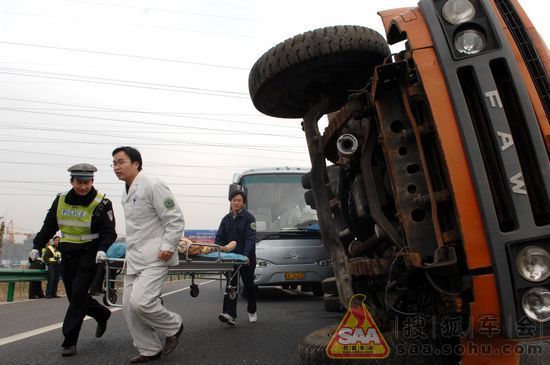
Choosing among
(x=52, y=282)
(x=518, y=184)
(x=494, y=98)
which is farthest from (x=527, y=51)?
(x=52, y=282)

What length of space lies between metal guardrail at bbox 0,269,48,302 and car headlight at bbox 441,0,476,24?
10.4 m

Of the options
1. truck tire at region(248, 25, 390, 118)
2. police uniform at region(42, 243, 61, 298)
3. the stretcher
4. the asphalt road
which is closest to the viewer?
truck tire at region(248, 25, 390, 118)

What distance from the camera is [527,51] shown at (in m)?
2.35

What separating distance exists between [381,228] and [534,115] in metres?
1.00

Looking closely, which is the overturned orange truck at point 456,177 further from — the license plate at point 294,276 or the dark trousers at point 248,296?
the license plate at point 294,276

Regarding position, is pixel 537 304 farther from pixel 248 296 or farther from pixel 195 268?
pixel 248 296

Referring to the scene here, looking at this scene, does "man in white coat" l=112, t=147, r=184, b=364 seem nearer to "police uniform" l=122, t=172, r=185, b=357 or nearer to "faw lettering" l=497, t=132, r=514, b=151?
"police uniform" l=122, t=172, r=185, b=357

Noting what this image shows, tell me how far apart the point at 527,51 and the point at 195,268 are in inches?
144

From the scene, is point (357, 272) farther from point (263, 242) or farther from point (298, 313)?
point (263, 242)

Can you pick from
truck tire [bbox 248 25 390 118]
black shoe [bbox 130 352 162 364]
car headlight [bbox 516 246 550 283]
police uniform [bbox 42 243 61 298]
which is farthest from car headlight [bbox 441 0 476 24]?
police uniform [bbox 42 243 61 298]

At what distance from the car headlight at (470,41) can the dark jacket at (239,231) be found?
4333 millimetres

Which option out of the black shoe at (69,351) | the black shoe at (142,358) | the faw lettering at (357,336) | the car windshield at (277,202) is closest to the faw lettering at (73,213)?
the black shoe at (69,351)

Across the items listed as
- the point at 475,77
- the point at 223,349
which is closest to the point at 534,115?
the point at 475,77

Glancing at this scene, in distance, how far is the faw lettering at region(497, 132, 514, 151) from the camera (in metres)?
2.06
